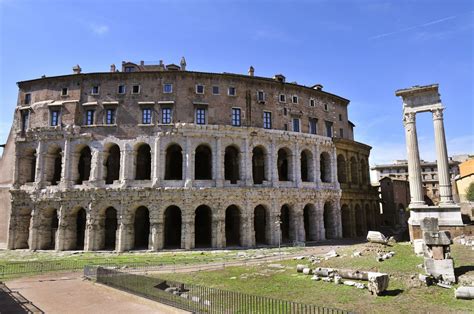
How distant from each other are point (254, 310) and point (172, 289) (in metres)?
4.41

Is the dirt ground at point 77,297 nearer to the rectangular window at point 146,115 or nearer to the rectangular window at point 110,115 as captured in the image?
the rectangular window at point 146,115

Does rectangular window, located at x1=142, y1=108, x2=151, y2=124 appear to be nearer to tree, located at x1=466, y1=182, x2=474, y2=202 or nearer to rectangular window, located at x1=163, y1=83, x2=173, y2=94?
rectangular window, located at x1=163, y1=83, x2=173, y2=94

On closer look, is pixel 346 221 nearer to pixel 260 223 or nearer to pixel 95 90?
pixel 260 223

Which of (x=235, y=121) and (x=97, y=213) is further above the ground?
(x=235, y=121)

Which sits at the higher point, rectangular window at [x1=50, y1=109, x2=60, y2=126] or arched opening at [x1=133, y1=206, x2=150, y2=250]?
rectangular window at [x1=50, y1=109, x2=60, y2=126]

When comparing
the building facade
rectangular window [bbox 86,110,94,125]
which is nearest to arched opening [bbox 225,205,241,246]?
the building facade

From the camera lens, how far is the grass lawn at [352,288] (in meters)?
11.5

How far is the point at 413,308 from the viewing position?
1119 cm

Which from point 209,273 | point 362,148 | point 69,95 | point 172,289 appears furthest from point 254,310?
point 362,148

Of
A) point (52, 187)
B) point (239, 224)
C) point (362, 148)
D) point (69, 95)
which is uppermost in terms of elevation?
point (69, 95)

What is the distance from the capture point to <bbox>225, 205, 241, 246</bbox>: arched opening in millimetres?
34188

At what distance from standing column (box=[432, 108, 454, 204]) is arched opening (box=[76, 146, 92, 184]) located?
3272cm

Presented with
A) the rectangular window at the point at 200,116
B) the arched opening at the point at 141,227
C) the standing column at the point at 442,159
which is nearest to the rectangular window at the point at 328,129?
the standing column at the point at 442,159

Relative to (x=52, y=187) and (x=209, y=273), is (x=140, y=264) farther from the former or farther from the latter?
(x=52, y=187)
